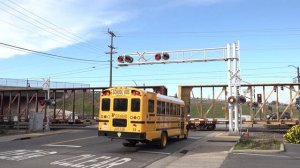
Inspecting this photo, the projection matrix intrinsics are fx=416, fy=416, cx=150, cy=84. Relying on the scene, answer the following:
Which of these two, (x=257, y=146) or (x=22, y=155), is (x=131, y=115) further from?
(x=257, y=146)

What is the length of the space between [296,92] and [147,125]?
25643 mm

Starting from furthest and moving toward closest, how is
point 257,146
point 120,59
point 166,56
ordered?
point 120,59, point 166,56, point 257,146

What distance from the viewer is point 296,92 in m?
40.2

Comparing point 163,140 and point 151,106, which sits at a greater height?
point 151,106

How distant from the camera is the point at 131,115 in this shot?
18828 millimetres

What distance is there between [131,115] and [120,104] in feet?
2.74

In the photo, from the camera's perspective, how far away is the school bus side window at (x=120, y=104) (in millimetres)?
19125

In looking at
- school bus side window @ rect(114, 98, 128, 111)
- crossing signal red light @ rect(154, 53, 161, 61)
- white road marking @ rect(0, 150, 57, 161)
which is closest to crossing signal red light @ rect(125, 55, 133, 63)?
crossing signal red light @ rect(154, 53, 161, 61)

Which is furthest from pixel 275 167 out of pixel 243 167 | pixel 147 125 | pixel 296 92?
pixel 296 92

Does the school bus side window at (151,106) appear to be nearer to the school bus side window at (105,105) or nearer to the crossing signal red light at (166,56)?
the school bus side window at (105,105)

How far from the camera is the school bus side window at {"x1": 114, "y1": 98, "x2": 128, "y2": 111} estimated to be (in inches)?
753

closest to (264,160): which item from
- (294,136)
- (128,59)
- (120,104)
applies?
(120,104)

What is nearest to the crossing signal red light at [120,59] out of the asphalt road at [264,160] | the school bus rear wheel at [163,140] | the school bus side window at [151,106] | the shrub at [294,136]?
the school bus rear wheel at [163,140]

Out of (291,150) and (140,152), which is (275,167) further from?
(140,152)
